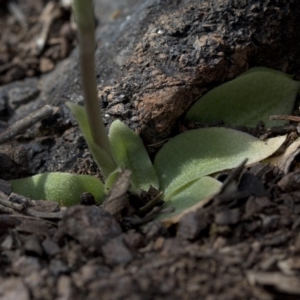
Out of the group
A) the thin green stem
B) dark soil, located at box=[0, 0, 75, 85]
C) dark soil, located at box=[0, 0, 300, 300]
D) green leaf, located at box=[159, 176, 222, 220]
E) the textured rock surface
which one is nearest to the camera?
dark soil, located at box=[0, 0, 300, 300]

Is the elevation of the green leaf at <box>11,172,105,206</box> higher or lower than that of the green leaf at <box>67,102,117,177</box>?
lower

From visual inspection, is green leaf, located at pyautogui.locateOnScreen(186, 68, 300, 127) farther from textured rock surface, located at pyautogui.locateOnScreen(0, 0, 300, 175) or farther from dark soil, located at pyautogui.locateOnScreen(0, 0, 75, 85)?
dark soil, located at pyautogui.locateOnScreen(0, 0, 75, 85)

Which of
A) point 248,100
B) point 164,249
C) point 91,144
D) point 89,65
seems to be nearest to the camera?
point 164,249

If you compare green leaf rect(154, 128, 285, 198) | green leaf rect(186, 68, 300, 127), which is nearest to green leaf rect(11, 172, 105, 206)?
green leaf rect(154, 128, 285, 198)

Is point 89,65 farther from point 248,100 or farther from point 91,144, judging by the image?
point 248,100

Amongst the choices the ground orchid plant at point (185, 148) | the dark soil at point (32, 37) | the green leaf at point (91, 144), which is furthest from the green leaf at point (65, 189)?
the dark soil at point (32, 37)

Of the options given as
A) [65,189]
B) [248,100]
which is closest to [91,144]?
[65,189]
